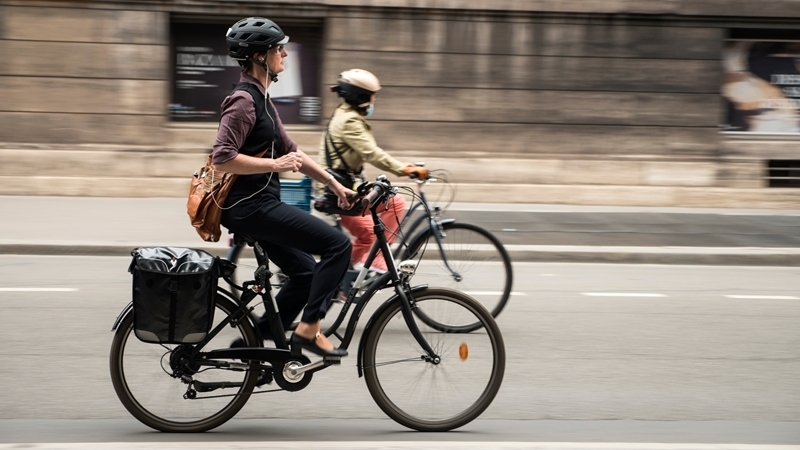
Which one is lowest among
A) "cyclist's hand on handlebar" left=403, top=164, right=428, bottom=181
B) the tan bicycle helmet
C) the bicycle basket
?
the bicycle basket

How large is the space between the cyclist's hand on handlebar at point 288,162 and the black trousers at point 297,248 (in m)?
0.19

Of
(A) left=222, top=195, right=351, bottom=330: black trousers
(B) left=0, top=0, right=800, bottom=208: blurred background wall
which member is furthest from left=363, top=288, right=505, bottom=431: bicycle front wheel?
(B) left=0, top=0, right=800, bottom=208: blurred background wall

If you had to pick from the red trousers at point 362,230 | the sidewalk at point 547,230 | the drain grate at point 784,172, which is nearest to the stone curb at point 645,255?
the sidewalk at point 547,230

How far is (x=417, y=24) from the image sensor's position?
572 inches

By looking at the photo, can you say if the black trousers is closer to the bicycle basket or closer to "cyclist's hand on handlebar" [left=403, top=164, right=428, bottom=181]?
"cyclist's hand on handlebar" [left=403, top=164, right=428, bottom=181]

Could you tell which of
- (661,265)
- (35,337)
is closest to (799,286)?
(661,265)

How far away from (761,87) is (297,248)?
12.7 meters

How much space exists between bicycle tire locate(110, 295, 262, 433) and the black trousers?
9.6 inches

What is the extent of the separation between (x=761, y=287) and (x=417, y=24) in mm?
7176

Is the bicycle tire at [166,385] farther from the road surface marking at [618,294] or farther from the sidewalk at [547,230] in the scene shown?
the sidewalk at [547,230]

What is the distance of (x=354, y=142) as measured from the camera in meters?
6.62

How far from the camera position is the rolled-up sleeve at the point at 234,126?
13.8ft

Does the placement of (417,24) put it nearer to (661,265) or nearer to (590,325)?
(661,265)

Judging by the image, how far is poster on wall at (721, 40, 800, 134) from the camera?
50.3 ft
